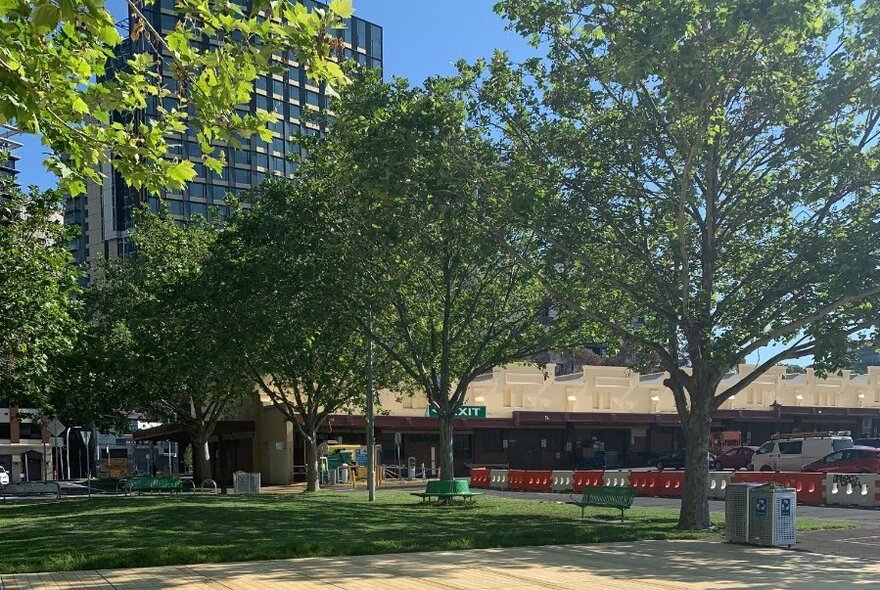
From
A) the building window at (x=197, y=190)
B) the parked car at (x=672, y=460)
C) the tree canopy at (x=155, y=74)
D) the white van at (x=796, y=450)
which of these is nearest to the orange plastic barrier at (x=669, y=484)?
the white van at (x=796, y=450)

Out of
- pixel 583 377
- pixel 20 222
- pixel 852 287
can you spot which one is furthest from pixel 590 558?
pixel 583 377

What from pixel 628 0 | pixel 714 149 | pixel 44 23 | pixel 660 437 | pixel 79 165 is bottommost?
pixel 660 437

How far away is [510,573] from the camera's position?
11.6m

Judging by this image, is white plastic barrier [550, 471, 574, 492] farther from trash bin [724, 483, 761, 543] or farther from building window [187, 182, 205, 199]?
building window [187, 182, 205, 199]

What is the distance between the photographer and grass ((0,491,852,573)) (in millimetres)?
13070

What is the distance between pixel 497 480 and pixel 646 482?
821cm

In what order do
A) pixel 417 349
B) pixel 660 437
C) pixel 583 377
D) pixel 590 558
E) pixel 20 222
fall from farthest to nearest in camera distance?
pixel 660 437 → pixel 583 377 → pixel 417 349 → pixel 20 222 → pixel 590 558

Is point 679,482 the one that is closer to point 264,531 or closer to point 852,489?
point 852,489

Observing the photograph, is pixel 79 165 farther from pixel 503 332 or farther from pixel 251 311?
pixel 503 332

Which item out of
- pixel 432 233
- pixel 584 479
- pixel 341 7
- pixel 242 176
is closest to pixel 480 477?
pixel 584 479

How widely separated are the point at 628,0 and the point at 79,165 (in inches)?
444

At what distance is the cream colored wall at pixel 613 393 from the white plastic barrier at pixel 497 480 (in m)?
6.33

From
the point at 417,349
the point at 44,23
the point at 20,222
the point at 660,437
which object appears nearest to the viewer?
the point at 44,23

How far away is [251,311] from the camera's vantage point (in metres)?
25.8
